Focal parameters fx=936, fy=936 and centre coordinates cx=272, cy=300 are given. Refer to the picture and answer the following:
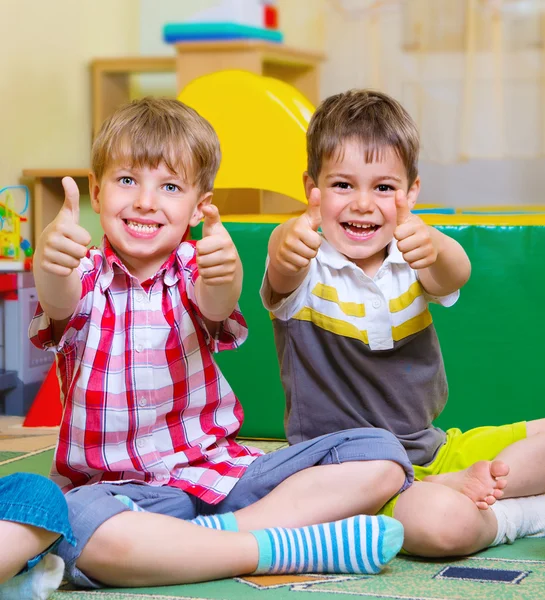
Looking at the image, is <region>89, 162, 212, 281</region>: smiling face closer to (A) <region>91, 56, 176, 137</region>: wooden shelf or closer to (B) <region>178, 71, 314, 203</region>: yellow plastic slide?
(B) <region>178, 71, 314, 203</region>: yellow plastic slide

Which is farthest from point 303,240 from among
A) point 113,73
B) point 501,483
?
point 113,73

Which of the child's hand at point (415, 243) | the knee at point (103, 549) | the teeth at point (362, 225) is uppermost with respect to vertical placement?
the teeth at point (362, 225)

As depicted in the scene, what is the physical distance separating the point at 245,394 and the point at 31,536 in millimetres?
708

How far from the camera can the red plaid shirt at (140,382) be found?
96cm

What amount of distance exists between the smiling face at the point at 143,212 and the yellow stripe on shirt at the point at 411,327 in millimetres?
271

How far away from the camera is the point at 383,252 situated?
111 centimetres

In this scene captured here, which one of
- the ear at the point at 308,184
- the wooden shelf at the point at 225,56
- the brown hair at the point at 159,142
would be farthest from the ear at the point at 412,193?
the wooden shelf at the point at 225,56

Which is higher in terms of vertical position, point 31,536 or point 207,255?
point 207,255

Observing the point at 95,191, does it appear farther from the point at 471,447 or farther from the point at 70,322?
the point at 471,447

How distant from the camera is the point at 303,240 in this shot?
0.94 metres

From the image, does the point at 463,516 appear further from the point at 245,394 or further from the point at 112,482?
the point at 245,394

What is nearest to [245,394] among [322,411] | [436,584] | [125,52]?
[322,411]

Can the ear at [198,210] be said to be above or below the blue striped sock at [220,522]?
above

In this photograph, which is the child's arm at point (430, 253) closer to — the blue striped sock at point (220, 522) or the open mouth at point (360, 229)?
the open mouth at point (360, 229)
